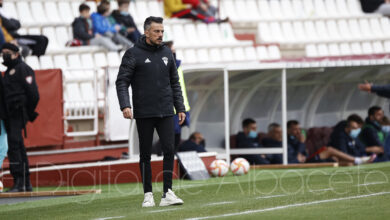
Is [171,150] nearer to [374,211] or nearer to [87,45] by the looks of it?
[374,211]

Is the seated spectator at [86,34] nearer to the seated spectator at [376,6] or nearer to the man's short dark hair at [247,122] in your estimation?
the man's short dark hair at [247,122]

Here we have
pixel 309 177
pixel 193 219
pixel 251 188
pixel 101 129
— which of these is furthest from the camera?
pixel 101 129

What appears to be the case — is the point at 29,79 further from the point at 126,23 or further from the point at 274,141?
the point at 126,23

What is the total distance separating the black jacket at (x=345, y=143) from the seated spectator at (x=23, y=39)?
5.63m

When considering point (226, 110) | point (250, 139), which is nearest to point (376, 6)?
point (250, 139)

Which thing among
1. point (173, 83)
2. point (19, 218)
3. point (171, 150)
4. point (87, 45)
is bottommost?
point (19, 218)

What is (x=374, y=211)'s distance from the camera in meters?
8.21

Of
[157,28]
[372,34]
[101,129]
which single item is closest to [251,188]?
[157,28]

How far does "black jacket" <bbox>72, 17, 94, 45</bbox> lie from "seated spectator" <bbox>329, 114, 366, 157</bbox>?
17.6ft

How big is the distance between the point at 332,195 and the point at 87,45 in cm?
1004

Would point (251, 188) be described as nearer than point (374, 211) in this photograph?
No

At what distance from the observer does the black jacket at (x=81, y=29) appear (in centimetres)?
1869

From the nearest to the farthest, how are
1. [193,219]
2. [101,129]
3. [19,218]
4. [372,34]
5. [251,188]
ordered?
[193,219] → [19,218] → [251,188] → [101,129] → [372,34]

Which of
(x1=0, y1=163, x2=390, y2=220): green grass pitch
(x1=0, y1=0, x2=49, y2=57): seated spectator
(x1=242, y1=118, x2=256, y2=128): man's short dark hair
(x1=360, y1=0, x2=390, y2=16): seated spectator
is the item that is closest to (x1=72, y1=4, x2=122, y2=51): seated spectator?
(x1=0, y1=0, x2=49, y2=57): seated spectator
